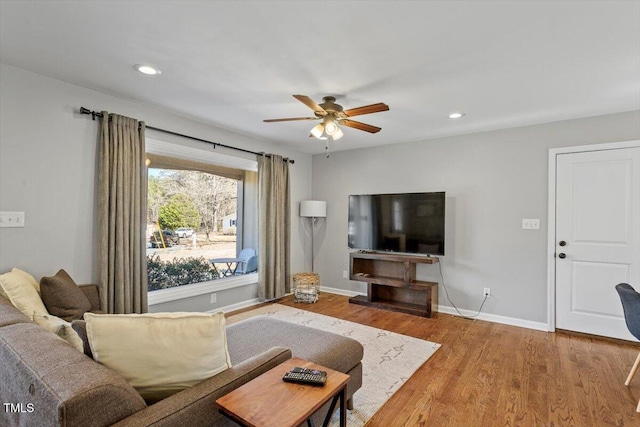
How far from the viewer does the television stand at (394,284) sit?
4234 mm

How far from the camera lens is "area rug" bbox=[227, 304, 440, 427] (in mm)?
2221

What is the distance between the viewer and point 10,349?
1165 mm

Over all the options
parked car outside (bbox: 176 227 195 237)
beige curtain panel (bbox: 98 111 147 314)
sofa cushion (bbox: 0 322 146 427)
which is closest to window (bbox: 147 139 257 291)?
parked car outside (bbox: 176 227 195 237)

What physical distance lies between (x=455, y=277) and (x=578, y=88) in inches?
99.8

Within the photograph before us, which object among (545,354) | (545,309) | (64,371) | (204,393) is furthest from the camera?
(545,309)

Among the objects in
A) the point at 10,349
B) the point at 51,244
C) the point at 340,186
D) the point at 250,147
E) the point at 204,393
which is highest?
the point at 250,147

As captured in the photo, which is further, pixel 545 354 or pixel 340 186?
pixel 340 186

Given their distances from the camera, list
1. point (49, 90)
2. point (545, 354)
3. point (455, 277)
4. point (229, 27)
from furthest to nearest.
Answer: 1. point (455, 277)
2. point (545, 354)
3. point (49, 90)
4. point (229, 27)

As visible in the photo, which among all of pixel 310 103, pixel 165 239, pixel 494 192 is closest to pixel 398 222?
pixel 494 192

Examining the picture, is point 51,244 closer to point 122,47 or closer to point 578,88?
point 122,47

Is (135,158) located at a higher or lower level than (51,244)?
higher

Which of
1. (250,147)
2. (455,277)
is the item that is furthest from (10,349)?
(455,277)

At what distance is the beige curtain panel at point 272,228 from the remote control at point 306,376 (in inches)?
133

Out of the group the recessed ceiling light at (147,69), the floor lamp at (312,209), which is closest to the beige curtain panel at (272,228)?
the floor lamp at (312,209)
